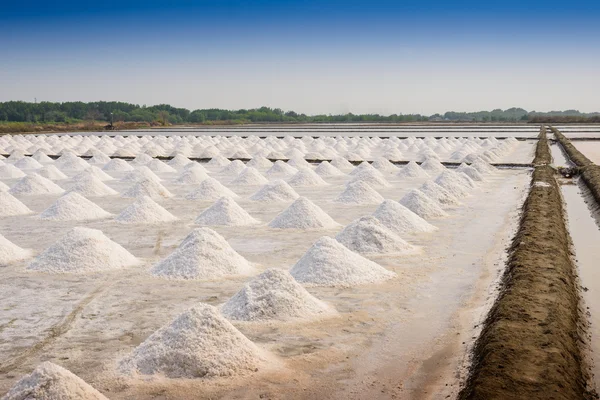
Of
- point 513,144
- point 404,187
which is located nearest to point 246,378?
point 404,187

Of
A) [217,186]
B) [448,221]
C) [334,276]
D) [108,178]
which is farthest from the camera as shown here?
[108,178]

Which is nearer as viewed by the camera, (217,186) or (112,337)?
(112,337)

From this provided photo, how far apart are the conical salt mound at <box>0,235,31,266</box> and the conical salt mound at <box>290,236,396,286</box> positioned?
12.0ft

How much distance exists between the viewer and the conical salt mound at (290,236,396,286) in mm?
6770

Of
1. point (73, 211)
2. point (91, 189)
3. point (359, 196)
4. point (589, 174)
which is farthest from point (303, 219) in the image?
point (589, 174)

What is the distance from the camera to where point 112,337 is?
520 cm

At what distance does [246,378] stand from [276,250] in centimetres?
422

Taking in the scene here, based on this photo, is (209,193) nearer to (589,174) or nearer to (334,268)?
(334,268)

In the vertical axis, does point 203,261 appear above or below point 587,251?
above

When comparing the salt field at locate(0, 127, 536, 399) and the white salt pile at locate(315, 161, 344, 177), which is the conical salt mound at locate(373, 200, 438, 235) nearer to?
the salt field at locate(0, 127, 536, 399)

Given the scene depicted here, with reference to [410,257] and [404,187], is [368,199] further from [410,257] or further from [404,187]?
[410,257]

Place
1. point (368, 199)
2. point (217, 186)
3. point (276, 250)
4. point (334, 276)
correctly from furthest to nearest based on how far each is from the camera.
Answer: point (217, 186) < point (368, 199) < point (276, 250) < point (334, 276)

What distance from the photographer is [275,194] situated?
13516 mm

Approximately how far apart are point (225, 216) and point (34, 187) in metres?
6.74
